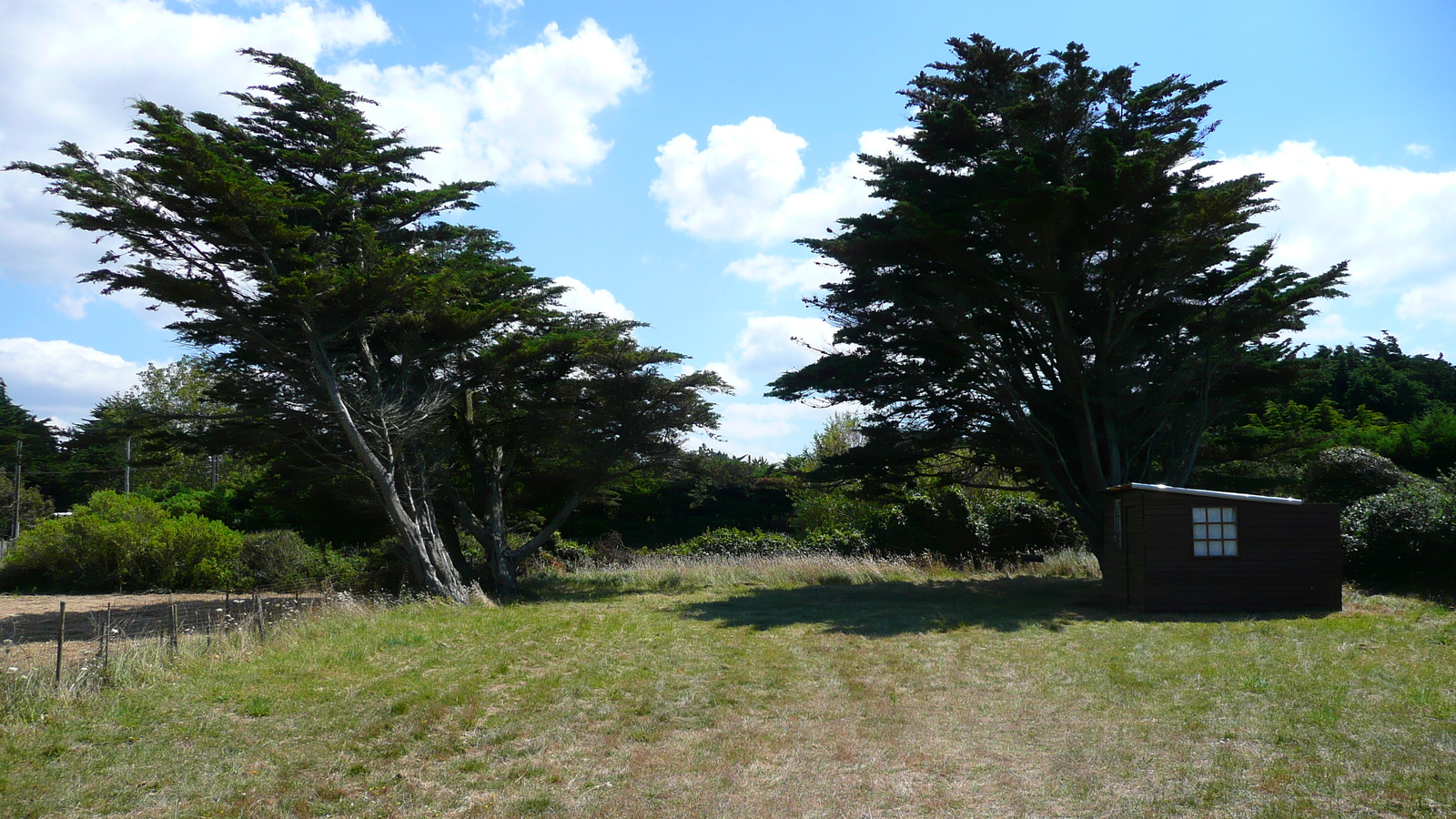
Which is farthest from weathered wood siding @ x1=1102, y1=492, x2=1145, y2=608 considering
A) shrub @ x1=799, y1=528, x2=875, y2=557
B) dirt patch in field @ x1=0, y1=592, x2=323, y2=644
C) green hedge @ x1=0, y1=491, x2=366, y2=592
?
green hedge @ x1=0, y1=491, x2=366, y2=592

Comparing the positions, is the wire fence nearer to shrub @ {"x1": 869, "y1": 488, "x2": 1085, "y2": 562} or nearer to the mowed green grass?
the mowed green grass

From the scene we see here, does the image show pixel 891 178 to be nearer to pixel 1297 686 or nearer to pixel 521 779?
pixel 1297 686

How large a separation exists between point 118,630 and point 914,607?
37.7 ft

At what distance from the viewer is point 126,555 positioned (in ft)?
70.8

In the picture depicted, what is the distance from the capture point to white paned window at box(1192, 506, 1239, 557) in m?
14.1

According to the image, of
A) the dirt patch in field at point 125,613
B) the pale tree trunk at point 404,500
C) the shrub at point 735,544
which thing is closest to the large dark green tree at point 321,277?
the pale tree trunk at point 404,500

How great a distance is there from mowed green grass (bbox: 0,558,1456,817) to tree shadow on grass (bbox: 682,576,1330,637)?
3.65 feet

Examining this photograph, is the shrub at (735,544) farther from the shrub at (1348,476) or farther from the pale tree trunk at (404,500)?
the shrub at (1348,476)

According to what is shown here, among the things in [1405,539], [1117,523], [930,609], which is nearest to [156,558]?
[930,609]

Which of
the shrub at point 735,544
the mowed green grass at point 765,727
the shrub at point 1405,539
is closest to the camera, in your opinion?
the mowed green grass at point 765,727

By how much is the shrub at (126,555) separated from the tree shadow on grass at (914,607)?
13.5m

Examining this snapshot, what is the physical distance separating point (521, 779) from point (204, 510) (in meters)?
27.0

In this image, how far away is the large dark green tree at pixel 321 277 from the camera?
543 inches

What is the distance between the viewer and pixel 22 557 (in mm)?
22109
